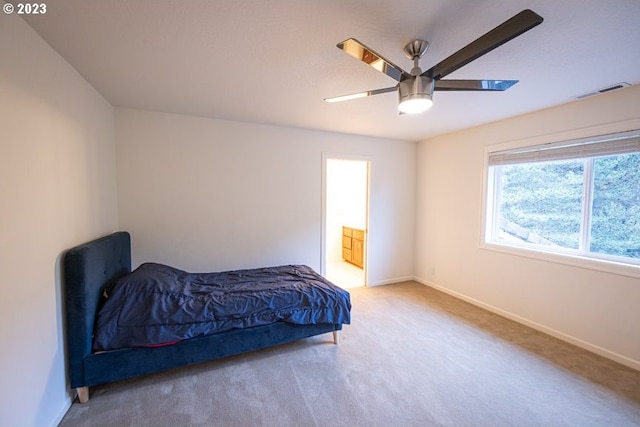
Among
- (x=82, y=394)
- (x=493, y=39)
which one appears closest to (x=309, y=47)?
(x=493, y=39)

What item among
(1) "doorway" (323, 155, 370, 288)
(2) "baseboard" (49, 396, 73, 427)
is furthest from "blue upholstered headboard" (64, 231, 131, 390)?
(1) "doorway" (323, 155, 370, 288)

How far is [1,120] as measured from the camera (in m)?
1.27

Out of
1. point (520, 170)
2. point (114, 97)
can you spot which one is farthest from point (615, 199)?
A: point (114, 97)

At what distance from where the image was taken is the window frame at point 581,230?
2.36 metres

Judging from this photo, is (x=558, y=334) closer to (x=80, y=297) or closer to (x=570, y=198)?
(x=570, y=198)

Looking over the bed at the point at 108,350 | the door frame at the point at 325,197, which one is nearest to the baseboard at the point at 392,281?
the door frame at the point at 325,197

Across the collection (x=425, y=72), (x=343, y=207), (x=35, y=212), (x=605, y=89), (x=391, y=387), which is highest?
(x=605, y=89)

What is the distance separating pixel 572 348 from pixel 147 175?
4855 millimetres

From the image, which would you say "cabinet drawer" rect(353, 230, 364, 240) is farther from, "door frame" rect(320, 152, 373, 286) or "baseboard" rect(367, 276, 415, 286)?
"baseboard" rect(367, 276, 415, 286)

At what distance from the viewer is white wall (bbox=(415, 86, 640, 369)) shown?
7.78 ft

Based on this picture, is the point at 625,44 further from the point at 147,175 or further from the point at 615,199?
the point at 147,175

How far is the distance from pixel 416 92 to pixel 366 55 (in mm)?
382

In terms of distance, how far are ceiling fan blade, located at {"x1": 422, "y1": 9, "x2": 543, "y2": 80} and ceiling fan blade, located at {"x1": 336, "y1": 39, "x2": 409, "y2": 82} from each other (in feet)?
0.78

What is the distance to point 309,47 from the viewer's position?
1685 millimetres
